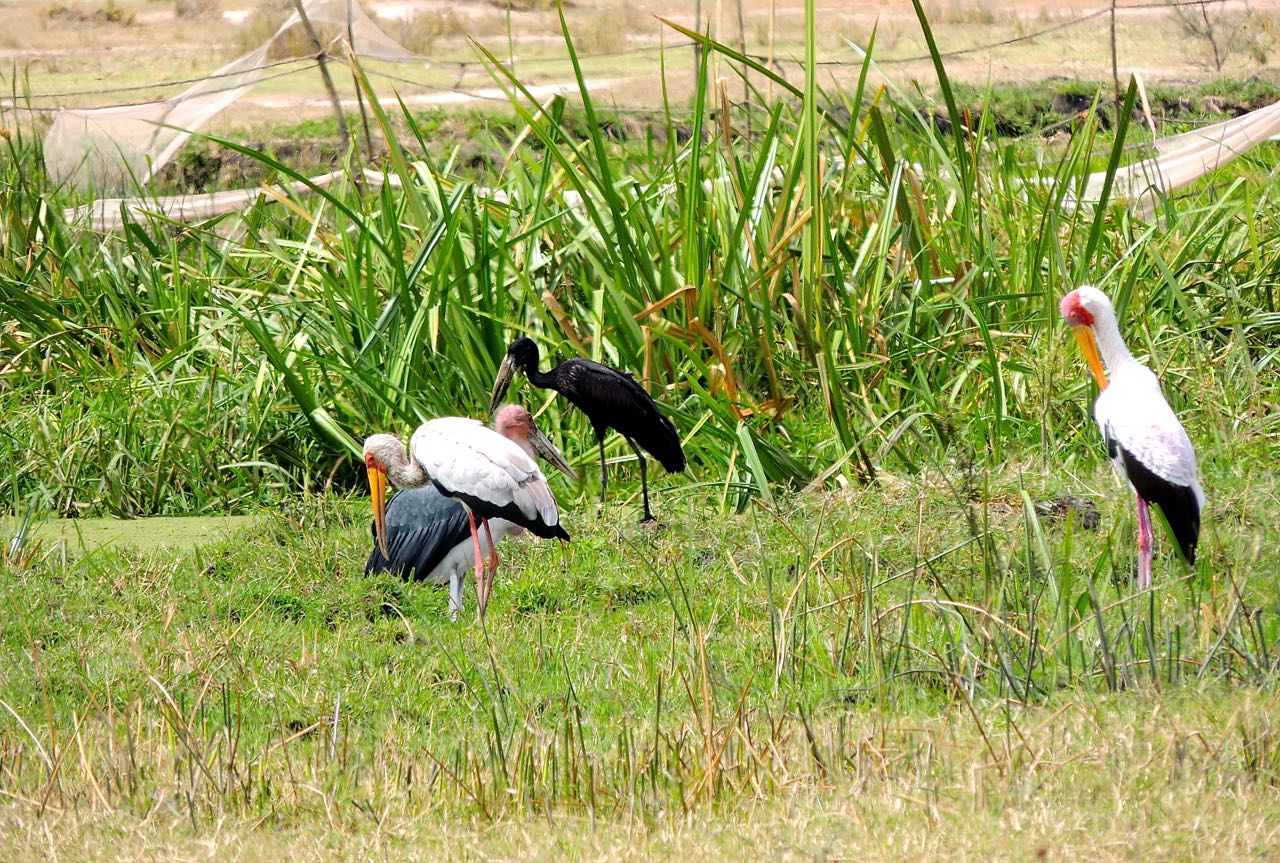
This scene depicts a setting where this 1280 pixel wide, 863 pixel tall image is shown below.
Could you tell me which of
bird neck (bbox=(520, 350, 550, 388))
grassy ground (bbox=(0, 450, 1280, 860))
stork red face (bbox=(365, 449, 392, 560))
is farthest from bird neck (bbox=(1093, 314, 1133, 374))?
stork red face (bbox=(365, 449, 392, 560))

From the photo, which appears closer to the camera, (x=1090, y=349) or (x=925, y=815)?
(x=925, y=815)

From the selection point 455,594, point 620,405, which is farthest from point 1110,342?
point 455,594

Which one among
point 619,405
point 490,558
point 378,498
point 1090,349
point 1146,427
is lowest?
point 490,558

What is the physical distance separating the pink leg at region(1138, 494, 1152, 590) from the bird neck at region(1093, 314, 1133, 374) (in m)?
0.45

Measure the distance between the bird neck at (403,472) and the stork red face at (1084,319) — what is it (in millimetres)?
2116

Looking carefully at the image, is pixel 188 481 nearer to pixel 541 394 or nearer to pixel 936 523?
pixel 541 394

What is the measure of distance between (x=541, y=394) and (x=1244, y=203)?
11.2 feet

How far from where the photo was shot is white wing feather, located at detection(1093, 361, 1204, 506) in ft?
14.0

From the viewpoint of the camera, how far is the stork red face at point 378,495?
4.98 metres

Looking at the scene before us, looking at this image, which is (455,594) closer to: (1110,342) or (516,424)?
(516,424)

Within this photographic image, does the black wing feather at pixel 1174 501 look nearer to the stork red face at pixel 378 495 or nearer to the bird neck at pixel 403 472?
the bird neck at pixel 403 472

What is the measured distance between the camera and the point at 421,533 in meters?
5.10

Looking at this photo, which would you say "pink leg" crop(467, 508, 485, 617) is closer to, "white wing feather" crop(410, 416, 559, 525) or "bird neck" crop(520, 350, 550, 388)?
"white wing feather" crop(410, 416, 559, 525)

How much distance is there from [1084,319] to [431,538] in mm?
2219
